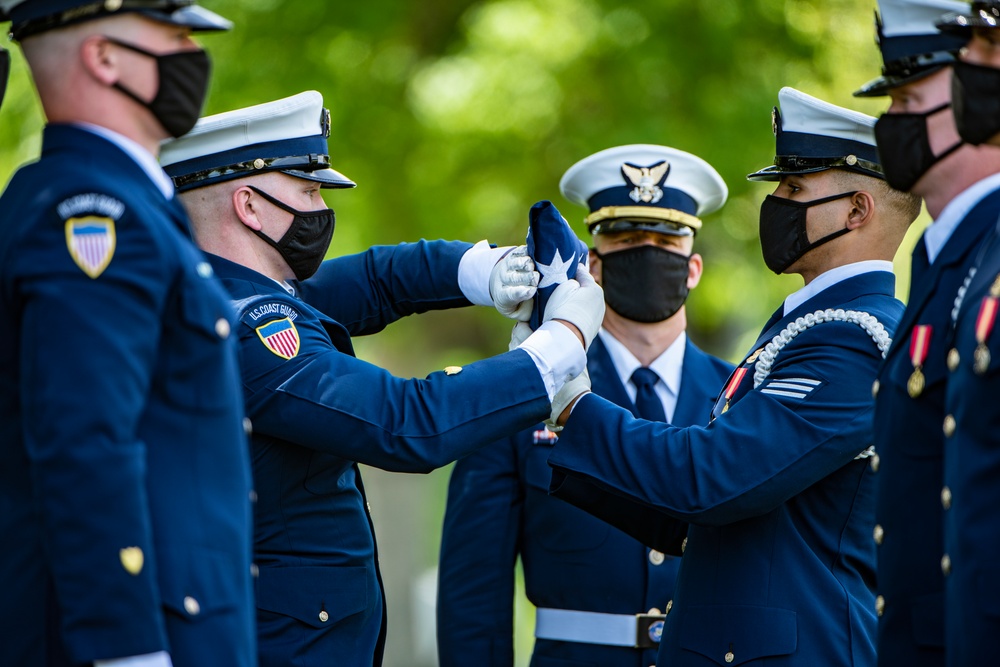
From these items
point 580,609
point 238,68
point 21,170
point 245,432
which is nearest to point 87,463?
point 245,432

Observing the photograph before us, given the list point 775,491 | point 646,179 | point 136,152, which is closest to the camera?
point 136,152

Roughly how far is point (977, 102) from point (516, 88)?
6603mm

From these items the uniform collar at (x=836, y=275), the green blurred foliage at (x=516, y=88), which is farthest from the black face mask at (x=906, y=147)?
the green blurred foliage at (x=516, y=88)

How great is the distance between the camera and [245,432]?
263cm

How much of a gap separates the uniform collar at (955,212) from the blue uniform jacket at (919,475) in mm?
26

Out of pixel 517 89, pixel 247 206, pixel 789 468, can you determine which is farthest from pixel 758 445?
pixel 517 89

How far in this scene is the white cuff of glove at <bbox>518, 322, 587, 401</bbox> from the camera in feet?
11.2

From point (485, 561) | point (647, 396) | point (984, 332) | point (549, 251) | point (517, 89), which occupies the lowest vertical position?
point (485, 561)

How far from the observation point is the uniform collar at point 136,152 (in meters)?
2.51

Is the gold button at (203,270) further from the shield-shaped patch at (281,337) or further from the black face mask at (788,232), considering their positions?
the black face mask at (788,232)

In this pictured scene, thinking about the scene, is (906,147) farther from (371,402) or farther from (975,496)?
(371,402)

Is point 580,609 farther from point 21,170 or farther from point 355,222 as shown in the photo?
point 355,222

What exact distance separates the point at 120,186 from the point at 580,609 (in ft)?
8.28

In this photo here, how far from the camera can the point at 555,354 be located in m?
3.44
